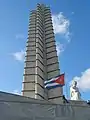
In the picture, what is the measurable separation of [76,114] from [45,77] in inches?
1260

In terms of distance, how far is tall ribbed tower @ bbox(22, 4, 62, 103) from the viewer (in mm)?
34750

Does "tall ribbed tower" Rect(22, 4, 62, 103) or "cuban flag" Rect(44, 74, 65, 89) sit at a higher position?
"tall ribbed tower" Rect(22, 4, 62, 103)

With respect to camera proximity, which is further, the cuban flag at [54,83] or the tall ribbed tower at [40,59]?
the tall ribbed tower at [40,59]

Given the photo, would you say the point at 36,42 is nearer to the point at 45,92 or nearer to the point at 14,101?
the point at 45,92

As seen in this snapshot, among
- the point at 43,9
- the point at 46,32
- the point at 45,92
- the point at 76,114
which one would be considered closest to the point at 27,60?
the point at 45,92

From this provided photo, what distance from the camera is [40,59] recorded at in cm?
3966

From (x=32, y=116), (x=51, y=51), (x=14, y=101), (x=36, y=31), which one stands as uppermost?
(x=36, y=31)

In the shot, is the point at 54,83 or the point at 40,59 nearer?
the point at 54,83

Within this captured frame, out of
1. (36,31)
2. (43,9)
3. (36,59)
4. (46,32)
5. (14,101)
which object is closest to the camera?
(14,101)

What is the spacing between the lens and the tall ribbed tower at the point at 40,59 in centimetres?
3475

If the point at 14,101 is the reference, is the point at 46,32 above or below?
above

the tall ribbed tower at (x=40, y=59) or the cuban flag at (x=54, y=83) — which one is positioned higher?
the tall ribbed tower at (x=40, y=59)

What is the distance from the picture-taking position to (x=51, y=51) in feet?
140

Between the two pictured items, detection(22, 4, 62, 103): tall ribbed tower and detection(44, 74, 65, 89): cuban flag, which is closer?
detection(44, 74, 65, 89): cuban flag
